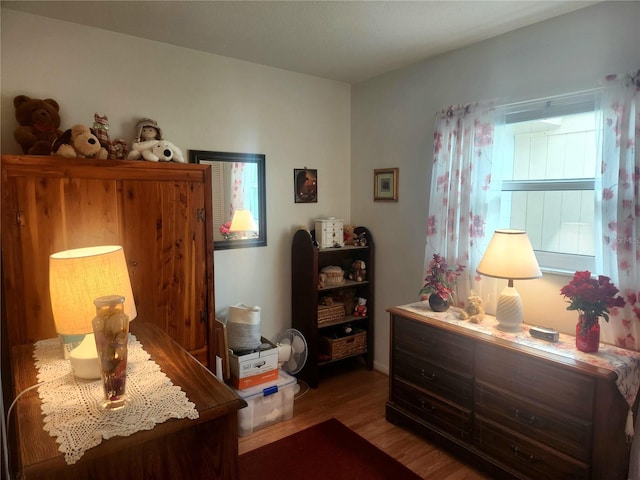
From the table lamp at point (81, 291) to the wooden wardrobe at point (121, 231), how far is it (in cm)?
75

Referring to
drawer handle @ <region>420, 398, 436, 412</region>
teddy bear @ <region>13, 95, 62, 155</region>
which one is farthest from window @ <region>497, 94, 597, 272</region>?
teddy bear @ <region>13, 95, 62, 155</region>

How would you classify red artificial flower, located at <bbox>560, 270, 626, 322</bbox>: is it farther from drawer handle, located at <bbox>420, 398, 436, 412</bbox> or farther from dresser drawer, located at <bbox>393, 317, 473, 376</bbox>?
drawer handle, located at <bbox>420, 398, 436, 412</bbox>

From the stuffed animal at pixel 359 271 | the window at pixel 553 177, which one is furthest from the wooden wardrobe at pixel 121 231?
the window at pixel 553 177

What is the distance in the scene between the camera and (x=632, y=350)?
196 centimetres

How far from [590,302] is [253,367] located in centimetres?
195

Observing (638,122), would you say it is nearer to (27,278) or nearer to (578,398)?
(578,398)

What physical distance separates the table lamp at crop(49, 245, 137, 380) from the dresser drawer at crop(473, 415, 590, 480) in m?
1.91

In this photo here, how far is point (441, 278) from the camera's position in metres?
2.58

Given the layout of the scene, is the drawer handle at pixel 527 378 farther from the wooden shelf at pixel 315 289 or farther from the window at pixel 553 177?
the wooden shelf at pixel 315 289

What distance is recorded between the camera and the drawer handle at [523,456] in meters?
1.98

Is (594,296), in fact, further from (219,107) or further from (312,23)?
(219,107)

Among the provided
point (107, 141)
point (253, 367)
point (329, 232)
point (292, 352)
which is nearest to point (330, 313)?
point (292, 352)

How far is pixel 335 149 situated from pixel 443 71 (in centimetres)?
108

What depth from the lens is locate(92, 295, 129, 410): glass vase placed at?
1.16 meters
